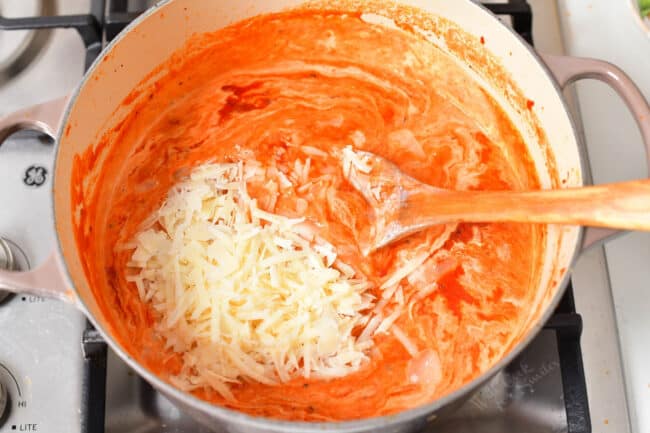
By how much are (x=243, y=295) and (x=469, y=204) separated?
1.25 ft

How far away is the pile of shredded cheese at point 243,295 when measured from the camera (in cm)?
96

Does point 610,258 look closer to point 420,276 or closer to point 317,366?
point 420,276

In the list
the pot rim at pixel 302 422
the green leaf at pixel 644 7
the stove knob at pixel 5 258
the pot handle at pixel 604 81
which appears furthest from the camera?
the green leaf at pixel 644 7

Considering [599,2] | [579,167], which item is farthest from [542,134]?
[599,2]

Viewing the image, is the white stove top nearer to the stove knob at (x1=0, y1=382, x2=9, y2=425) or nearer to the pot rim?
the pot rim

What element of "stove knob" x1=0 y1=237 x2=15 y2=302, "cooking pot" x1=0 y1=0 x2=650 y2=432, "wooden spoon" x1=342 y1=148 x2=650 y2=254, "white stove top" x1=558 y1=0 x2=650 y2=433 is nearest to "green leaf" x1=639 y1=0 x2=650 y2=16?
"white stove top" x1=558 y1=0 x2=650 y2=433

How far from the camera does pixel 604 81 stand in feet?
2.85

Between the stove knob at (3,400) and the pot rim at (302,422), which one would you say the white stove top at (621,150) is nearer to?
the pot rim at (302,422)

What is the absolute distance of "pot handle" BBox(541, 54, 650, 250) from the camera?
31.7 inches

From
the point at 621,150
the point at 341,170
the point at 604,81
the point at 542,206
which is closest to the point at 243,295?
the point at 341,170

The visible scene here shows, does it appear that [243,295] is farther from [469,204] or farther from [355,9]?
[355,9]

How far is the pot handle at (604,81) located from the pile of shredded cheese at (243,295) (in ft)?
1.23

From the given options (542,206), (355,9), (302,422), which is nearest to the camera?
(302,422)

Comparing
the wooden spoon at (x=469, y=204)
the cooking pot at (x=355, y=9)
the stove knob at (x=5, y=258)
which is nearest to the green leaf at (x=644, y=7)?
the cooking pot at (x=355, y=9)
